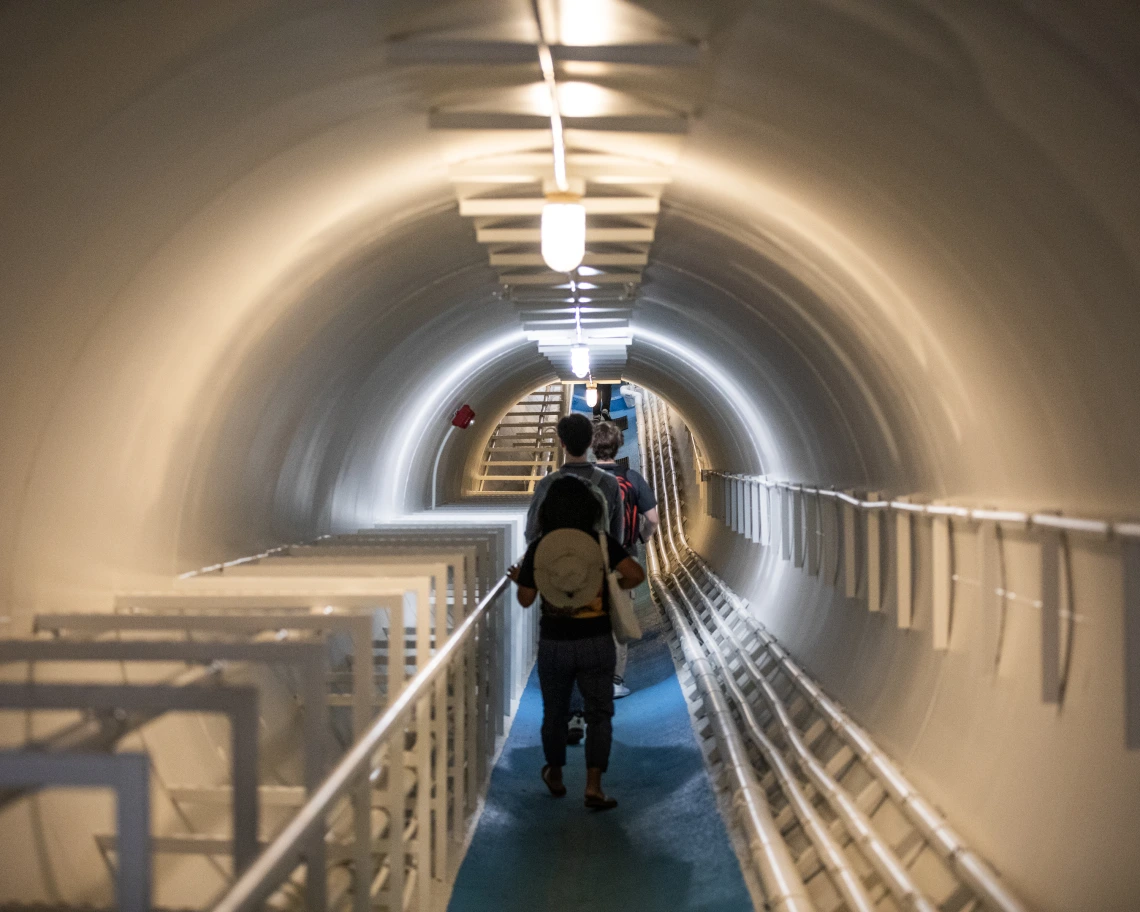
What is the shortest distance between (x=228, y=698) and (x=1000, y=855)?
129 inches

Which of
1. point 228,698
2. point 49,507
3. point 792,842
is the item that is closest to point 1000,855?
point 792,842

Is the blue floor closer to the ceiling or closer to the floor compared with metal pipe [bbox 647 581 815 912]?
closer to the floor

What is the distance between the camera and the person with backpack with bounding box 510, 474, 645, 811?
7.67 metres

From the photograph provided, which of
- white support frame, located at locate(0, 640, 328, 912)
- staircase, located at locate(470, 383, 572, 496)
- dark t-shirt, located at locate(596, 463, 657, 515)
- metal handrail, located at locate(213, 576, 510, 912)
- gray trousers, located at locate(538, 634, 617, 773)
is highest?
→ staircase, located at locate(470, 383, 572, 496)

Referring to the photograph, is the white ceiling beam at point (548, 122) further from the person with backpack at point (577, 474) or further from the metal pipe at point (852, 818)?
the metal pipe at point (852, 818)

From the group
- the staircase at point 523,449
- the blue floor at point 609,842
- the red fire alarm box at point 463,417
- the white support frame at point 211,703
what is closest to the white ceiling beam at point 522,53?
the white support frame at point 211,703

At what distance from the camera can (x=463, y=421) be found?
56.3 feet

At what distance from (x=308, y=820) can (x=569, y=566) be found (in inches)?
182

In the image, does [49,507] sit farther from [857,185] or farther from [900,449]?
[900,449]

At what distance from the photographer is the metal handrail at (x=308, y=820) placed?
8.49 feet

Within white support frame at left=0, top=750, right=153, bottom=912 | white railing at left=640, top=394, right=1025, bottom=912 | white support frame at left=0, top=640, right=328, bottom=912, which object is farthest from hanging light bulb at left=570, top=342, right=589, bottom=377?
white support frame at left=0, top=750, right=153, bottom=912

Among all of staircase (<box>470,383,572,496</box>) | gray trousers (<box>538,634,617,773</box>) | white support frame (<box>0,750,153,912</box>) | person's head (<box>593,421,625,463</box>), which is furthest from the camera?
staircase (<box>470,383,572,496</box>)

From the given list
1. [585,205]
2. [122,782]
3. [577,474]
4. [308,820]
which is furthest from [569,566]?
[122,782]

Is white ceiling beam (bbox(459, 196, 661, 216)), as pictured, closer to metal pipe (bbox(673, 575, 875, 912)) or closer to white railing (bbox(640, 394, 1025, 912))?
white railing (bbox(640, 394, 1025, 912))
